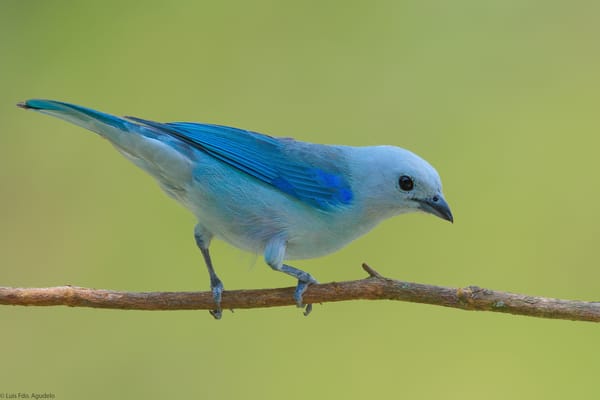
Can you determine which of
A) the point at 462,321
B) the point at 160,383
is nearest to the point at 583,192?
the point at 462,321

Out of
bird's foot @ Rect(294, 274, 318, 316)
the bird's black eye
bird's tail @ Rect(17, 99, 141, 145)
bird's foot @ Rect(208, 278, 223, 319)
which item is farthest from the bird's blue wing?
bird's foot @ Rect(208, 278, 223, 319)

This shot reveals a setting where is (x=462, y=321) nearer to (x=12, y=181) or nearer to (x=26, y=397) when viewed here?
(x=26, y=397)

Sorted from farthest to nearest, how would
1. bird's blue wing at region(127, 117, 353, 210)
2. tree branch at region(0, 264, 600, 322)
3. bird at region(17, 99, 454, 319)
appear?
bird's blue wing at region(127, 117, 353, 210)
bird at region(17, 99, 454, 319)
tree branch at region(0, 264, 600, 322)

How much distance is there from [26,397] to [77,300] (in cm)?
173

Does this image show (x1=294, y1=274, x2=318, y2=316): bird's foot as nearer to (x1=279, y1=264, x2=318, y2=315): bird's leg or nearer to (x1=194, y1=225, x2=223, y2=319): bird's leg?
(x1=279, y1=264, x2=318, y2=315): bird's leg

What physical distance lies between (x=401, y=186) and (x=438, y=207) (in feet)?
0.85

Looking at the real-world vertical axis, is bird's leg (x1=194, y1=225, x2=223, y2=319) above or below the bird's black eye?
below

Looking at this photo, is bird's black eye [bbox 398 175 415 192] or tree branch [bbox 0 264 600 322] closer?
tree branch [bbox 0 264 600 322]

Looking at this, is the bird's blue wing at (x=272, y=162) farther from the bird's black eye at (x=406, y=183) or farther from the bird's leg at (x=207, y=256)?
the bird's leg at (x=207, y=256)

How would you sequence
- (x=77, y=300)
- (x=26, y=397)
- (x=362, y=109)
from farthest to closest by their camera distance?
(x=362, y=109), (x=26, y=397), (x=77, y=300)

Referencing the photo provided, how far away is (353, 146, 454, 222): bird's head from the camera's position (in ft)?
15.4

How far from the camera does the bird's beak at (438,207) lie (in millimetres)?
4688

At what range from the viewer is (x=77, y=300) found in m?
4.02

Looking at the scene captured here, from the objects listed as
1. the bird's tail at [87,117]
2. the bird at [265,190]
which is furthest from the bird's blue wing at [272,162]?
the bird's tail at [87,117]
